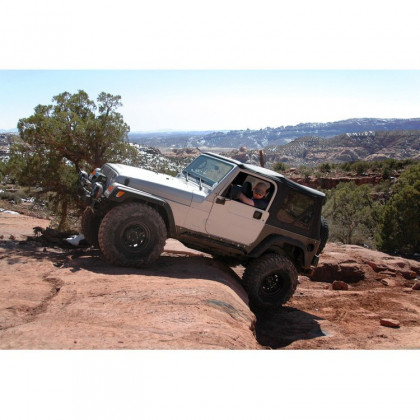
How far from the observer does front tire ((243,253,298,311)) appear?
698 cm

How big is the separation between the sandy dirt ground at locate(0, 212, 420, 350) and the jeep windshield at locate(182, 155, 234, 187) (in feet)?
4.53

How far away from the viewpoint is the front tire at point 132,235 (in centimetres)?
600

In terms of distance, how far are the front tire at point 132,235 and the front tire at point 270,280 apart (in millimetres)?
1708

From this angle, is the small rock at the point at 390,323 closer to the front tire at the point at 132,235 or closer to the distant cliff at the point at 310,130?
the front tire at the point at 132,235

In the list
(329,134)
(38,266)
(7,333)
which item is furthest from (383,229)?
(329,134)

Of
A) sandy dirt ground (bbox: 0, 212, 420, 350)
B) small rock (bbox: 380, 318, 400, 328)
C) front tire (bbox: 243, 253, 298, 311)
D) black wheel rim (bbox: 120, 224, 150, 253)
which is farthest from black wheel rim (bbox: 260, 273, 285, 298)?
black wheel rim (bbox: 120, 224, 150, 253)

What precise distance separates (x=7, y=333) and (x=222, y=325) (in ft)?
6.69

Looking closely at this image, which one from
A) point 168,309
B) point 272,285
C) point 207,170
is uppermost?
point 207,170

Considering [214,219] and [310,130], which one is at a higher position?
[310,130]

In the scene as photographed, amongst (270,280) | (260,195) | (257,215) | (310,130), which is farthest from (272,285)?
(310,130)

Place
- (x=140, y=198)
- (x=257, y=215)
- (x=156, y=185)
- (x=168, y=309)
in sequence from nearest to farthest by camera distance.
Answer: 1. (x=168, y=309)
2. (x=140, y=198)
3. (x=156, y=185)
4. (x=257, y=215)

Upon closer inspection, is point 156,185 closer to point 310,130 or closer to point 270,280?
point 270,280

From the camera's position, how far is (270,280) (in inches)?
291

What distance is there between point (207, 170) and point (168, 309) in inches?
125
